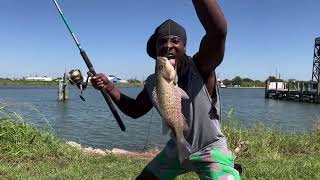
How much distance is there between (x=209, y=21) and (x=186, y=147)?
95 cm

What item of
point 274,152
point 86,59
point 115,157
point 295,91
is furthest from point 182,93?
point 295,91

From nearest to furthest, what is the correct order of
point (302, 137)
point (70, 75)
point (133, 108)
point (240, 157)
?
point (133, 108), point (70, 75), point (240, 157), point (302, 137)

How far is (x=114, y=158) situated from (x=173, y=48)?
23.0 feet

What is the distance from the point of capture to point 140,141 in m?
17.6

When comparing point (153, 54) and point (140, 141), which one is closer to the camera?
point (153, 54)

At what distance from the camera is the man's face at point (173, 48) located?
3.47 metres

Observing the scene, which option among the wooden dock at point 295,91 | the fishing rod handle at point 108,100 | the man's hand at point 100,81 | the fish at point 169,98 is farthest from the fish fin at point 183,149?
the wooden dock at point 295,91

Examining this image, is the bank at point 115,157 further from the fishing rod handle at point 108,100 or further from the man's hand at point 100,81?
the man's hand at point 100,81

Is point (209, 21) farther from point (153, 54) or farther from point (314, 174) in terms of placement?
point (314, 174)

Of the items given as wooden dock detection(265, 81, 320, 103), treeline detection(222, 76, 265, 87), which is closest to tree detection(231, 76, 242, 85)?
treeline detection(222, 76, 265, 87)

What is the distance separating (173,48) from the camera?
11.5 ft

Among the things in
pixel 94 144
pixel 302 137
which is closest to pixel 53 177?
pixel 302 137

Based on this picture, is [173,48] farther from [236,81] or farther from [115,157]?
[236,81]

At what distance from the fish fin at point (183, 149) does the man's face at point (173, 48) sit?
0.54 meters
